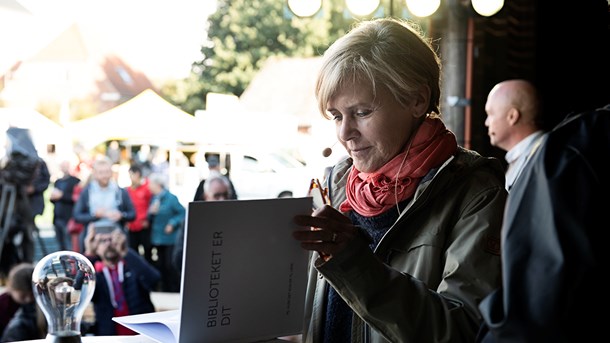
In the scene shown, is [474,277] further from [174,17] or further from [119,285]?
[174,17]

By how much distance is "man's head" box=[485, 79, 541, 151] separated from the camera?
4172mm

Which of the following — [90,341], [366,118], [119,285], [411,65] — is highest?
[411,65]

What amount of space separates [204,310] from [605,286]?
79 cm

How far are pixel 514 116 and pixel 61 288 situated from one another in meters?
3.21

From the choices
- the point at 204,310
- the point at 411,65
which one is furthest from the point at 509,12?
the point at 204,310

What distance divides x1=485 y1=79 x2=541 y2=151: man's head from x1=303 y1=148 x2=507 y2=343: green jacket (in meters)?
2.71

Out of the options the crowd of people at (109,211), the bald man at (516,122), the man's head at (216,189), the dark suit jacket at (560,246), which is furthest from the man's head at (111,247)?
the dark suit jacket at (560,246)

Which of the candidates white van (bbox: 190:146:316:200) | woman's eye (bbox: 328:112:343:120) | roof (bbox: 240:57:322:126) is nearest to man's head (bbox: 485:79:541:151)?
woman's eye (bbox: 328:112:343:120)

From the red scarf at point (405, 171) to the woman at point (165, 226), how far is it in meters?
5.84

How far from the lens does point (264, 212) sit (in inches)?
53.5

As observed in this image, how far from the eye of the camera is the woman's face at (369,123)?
1.54m

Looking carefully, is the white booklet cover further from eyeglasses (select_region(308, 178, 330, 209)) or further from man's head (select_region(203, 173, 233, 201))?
man's head (select_region(203, 173, 233, 201))

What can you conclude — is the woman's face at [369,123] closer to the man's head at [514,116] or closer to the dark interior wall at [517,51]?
the man's head at [514,116]

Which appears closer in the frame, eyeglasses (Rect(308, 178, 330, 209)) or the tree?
eyeglasses (Rect(308, 178, 330, 209))
